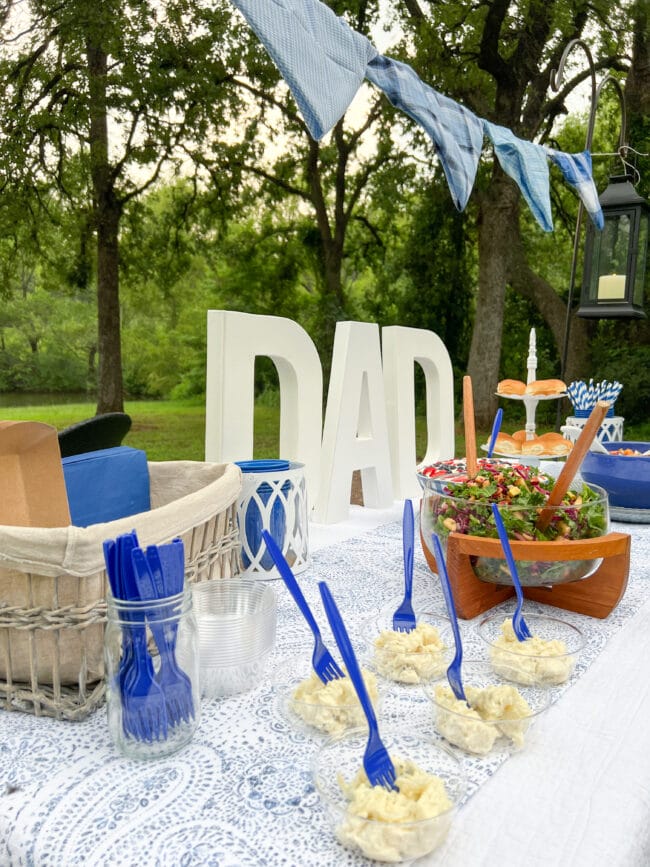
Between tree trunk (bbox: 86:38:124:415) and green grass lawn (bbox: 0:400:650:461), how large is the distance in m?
0.86

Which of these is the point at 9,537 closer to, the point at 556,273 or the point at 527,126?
the point at 527,126

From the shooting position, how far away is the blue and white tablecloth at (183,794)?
48cm

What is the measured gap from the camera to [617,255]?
2.55m

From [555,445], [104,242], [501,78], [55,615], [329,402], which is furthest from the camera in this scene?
[104,242]

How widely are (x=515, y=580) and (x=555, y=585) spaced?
0.51 feet

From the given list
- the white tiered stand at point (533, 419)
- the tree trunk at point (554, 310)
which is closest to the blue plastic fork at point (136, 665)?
the white tiered stand at point (533, 419)

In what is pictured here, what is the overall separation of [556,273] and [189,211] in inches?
228

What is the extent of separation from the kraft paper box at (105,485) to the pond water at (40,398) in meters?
9.44

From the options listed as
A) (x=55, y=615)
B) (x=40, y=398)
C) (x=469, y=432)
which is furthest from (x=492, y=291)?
(x=55, y=615)

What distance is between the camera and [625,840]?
1.63ft

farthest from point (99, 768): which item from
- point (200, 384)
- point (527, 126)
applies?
point (200, 384)

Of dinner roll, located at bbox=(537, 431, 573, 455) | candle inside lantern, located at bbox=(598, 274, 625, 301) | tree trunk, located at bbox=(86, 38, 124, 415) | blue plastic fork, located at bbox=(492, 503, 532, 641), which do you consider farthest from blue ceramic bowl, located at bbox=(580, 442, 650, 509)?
tree trunk, located at bbox=(86, 38, 124, 415)

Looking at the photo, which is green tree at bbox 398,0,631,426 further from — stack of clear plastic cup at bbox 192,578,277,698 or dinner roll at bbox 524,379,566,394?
stack of clear plastic cup at bbox 192,578,277,698

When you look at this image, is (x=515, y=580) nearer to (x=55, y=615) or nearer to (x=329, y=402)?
(x=55, y=615)
